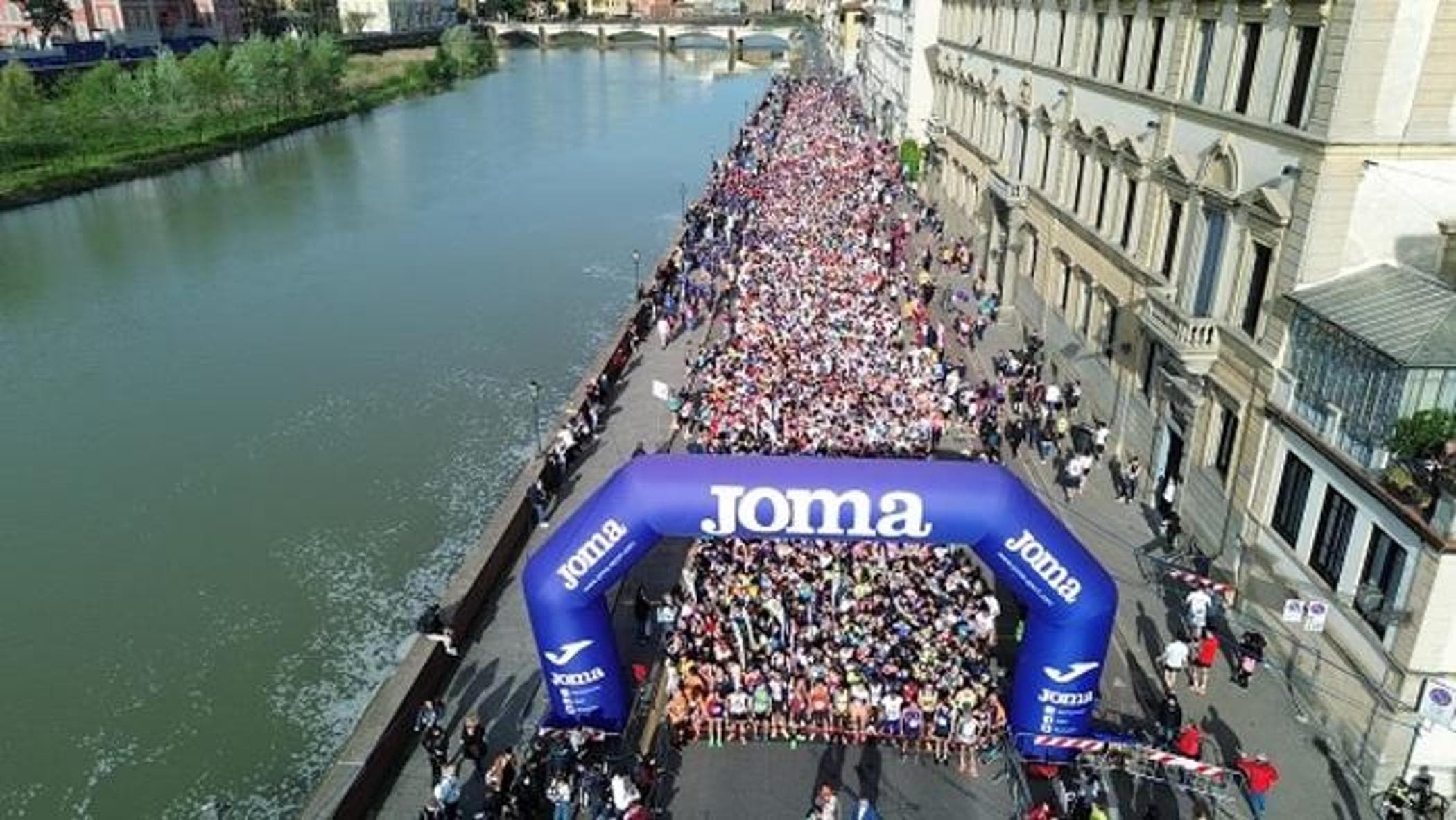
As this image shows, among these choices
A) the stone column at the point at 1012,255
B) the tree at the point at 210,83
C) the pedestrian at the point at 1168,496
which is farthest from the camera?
the tree at the point at 210,83

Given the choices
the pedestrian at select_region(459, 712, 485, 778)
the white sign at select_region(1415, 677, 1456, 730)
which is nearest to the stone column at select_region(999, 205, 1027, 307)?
the white sign at select_region(1415, 677, 1456, 730)

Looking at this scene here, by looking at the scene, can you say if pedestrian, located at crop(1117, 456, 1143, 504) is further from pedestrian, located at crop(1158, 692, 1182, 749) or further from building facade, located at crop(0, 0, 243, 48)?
building facade, located at crop(0, 0, 243, 48)

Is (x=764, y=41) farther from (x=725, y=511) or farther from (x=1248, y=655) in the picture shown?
(x=725, y=511)

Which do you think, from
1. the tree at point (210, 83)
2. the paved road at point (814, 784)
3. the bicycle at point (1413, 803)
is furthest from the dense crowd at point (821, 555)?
the tree at point (210, 83)

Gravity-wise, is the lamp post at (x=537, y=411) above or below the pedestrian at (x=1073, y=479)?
below

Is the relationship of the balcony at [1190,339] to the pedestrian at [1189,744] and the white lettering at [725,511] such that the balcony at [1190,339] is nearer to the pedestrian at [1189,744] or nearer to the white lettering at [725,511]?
the pedestrian at [1189,744]

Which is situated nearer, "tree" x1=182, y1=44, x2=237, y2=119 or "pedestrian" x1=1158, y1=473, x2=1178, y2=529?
"pedestrian" x1=1158, y1=473, x2=1178, y2=529
